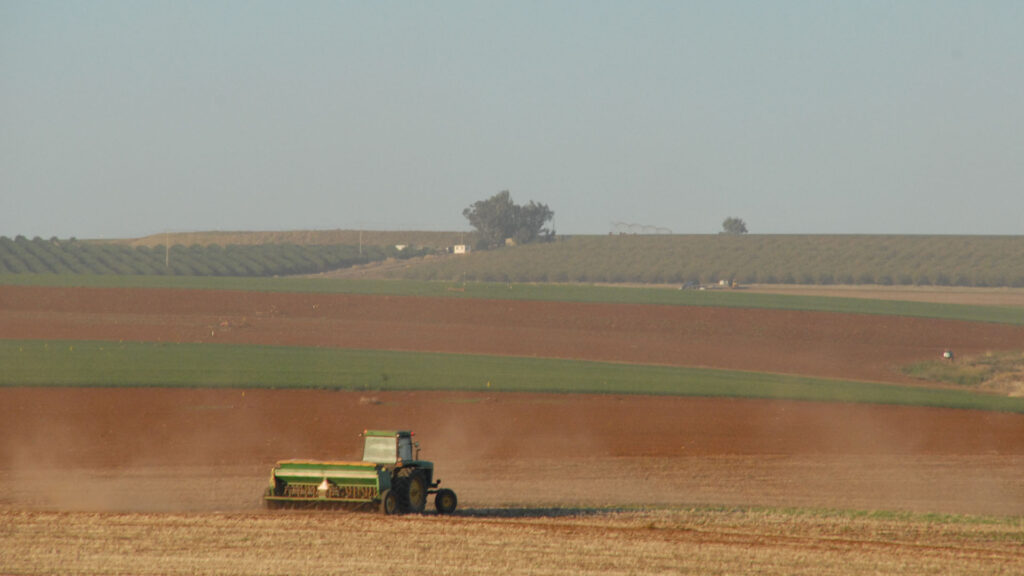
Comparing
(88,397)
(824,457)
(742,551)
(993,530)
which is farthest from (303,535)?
Answer: (88,397)

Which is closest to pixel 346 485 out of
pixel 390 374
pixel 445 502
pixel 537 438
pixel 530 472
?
pixel 445 502

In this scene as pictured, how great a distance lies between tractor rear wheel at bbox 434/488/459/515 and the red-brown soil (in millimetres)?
3504

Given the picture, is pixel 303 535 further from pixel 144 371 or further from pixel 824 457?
pixel 144 371

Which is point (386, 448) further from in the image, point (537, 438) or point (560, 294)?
point (560, 294)

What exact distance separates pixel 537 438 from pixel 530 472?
5763mm

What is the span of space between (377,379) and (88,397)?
11.5 metres

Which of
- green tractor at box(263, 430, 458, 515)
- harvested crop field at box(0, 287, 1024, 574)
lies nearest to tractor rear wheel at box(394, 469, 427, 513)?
green tractor at box(263, 430, 458, 515)

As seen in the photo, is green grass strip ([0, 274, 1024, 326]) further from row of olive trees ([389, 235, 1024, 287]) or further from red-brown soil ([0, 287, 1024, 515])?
row of olive trees ([389, 235, 1024, 287])

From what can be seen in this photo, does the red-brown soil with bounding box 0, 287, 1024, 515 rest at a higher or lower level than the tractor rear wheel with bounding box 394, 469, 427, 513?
lower

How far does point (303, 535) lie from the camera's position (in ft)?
63.6

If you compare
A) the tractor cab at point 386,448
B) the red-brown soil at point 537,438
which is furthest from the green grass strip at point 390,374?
the tractor cab at point 386,448

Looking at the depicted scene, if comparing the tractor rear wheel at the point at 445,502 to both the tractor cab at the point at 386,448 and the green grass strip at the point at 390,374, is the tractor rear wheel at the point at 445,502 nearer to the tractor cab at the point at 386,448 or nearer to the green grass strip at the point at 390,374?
the tractor cab at the point at 386,448

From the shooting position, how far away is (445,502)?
23.8m

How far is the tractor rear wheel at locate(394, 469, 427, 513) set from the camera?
896 inches
